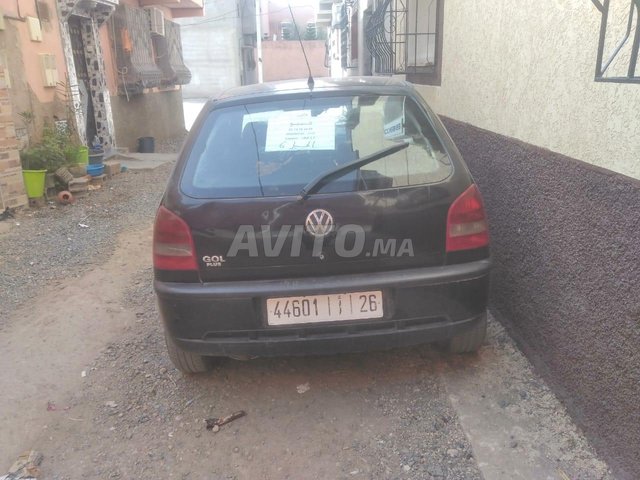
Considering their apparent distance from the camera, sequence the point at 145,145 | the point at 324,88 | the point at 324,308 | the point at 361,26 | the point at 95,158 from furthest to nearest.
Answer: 1. the point at 145,145
2. the point at 361,26
3. the point at 95,158
4. the point at 324,88
5. the point at 324,308

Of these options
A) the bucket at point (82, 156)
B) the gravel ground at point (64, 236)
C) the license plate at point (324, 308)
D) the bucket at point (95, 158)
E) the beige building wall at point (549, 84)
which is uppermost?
the beige building wall at point (549, 84)

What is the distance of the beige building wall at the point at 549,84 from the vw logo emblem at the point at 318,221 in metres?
1.12

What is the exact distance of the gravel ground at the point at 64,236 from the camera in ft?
14.9

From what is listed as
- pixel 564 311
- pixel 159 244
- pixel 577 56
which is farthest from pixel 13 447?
pixel 577 56

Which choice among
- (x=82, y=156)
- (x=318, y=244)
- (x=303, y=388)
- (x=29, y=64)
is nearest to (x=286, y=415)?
(x=303, y=388)

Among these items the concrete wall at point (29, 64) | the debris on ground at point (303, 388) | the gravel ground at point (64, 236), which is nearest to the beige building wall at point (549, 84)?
the debris on ground at point (303, 388)

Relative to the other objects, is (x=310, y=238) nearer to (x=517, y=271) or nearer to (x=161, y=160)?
(x=517, y=271)

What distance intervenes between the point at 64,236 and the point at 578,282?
5167 millimetres

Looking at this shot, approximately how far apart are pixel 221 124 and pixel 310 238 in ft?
2.61

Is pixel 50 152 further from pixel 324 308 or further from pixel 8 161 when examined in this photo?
pixel 324 308

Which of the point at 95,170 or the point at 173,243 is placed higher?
the point at 173,243

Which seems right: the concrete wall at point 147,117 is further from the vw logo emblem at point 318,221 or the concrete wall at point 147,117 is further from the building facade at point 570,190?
the vw logo emblem at point 318,221

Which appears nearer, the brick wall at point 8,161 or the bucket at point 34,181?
the brick wall at point 8,161

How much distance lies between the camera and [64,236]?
575 centimetres
